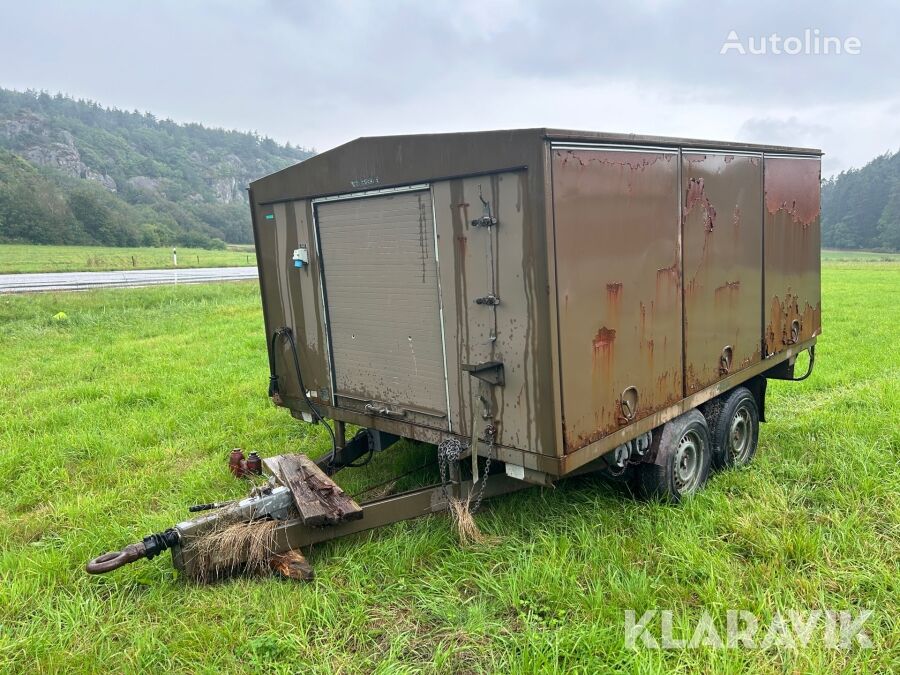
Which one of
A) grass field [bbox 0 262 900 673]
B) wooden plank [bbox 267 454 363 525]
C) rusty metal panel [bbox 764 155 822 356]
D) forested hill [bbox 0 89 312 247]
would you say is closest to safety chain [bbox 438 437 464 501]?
grass field [bbox 0 262 900 673]

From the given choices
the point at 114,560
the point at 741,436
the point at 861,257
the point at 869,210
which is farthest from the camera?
the point at 869,210

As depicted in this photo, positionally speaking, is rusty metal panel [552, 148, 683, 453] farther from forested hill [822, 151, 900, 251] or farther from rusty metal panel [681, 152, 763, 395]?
forested hill [822, 151, 900, 251]

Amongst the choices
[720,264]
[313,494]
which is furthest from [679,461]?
[313,494]

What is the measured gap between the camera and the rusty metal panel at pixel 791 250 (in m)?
5.33

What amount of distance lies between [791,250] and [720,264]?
1561 mm

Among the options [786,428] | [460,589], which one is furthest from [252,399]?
[786,428]

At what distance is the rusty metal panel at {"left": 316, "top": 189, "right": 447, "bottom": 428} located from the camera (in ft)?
12.5

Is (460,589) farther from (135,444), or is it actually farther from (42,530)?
(135,444)

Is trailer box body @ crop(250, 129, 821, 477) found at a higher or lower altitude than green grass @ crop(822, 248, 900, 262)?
higher

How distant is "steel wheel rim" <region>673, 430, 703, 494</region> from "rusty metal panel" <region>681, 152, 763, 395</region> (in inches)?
14.6

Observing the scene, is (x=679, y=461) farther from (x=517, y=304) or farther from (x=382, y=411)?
(x=382, y=411)

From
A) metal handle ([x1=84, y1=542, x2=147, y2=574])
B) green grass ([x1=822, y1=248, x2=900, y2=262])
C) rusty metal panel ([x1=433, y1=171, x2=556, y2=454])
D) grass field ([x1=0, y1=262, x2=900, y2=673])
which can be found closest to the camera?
grass field ([x1=0, y1=262, x2=900, y2=673])

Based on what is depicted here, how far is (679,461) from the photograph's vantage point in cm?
431

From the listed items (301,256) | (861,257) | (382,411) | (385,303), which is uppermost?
(301,256)
